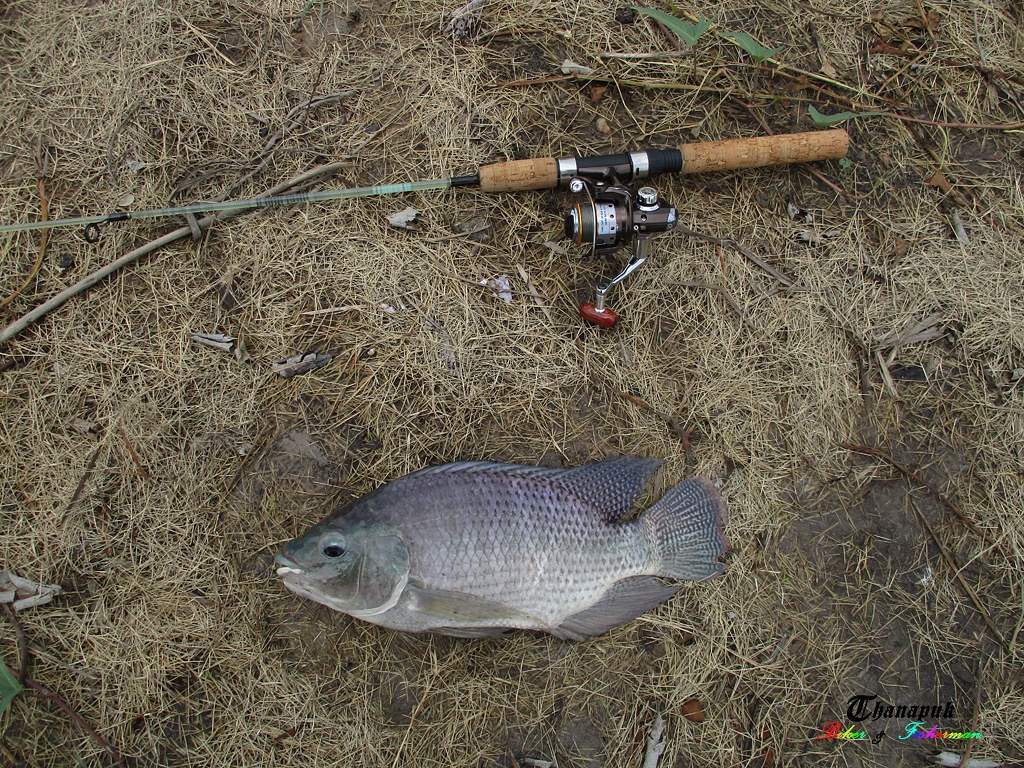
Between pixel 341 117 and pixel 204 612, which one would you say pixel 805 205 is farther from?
pixel 204 612

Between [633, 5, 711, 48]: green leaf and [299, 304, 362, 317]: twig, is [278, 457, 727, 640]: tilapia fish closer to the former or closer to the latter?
[299, 304, 362, 317]: twig

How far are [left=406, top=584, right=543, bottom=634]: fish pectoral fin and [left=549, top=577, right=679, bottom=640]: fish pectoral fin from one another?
0.38 meters

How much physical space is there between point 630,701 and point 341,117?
3493mm

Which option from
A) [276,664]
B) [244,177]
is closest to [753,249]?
[244,177]

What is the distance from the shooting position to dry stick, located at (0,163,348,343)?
2.95 meters

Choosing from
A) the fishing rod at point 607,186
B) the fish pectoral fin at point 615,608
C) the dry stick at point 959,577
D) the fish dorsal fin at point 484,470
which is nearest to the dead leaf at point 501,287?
the fishing rod at point 607,186

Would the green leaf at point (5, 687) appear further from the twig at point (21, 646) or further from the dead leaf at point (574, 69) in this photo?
the dead leaf at point (574, 69)

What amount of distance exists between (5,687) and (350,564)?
6.01 feet

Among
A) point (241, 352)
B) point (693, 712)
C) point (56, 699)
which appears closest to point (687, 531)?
point (693, 712)

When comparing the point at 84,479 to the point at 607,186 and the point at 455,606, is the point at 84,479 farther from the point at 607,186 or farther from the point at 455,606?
the point at 607,186

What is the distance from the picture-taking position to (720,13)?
3.31 metres

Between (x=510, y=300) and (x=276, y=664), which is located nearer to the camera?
(x=276, y=664)

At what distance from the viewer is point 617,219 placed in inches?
111

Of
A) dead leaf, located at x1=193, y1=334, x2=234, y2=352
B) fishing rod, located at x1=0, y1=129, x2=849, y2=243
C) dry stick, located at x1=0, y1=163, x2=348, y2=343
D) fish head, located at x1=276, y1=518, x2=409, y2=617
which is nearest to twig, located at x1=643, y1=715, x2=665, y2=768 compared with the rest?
fish head, located at x1=276, y1=518, x2=409, y2=617
